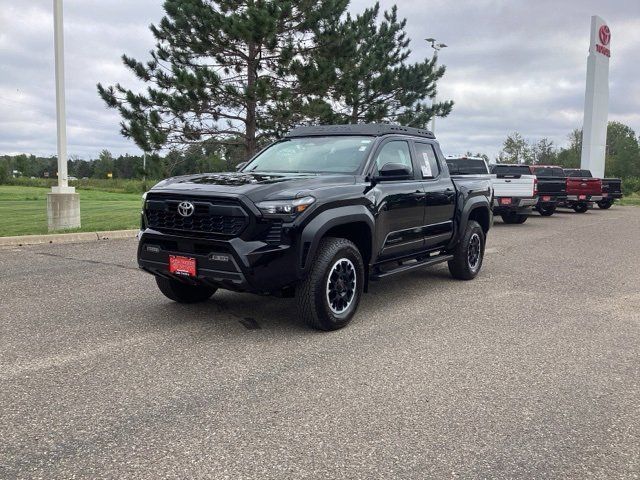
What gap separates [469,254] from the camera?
316 inches

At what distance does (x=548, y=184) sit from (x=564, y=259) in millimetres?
11777

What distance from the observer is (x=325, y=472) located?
2.82 metres

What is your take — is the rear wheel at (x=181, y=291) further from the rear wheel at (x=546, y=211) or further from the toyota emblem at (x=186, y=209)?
the rear wheel at (x=546, y=211)

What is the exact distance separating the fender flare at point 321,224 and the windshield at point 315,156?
60cm

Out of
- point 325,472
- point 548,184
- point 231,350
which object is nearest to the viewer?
point 325,472

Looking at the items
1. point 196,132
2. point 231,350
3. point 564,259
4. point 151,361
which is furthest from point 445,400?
point 196,132

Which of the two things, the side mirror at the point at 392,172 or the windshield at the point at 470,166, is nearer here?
the side mirror at the point at 392,172

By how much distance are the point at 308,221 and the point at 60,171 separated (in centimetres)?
925

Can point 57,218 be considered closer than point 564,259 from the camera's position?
No

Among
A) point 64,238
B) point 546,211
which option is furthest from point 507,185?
point 64,238

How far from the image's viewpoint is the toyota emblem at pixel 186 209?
495 cm

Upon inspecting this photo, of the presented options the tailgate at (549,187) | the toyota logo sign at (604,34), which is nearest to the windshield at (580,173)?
the tailgate at (549,187)

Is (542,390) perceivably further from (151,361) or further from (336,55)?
(336,55)

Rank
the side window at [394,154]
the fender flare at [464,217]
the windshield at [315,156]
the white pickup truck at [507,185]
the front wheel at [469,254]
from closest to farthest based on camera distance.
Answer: the windshield at [315,156], the side window at [394,154], the fender flare at [464,217], the front wheel at [469,254], the white pickup truck at [507,185]
